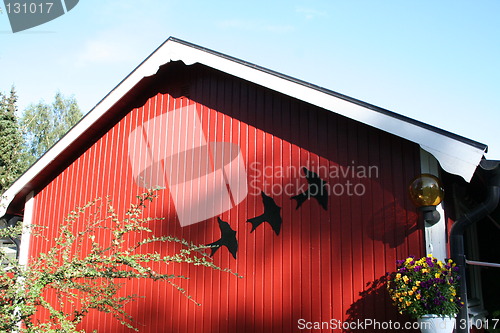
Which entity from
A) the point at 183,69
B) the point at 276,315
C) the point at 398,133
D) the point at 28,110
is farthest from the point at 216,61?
the point at 28,110

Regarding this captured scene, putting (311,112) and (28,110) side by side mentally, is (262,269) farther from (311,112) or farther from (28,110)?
(28,110)

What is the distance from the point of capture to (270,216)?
19.3 ft

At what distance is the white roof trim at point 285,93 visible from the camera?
4.54 meters

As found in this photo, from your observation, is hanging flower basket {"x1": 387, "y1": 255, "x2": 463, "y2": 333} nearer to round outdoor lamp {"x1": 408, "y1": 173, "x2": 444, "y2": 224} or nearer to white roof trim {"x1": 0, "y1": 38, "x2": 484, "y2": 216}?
round outdoor lamp {"x1": 408, "y1": 173, "x2": 444, "y2": 224}

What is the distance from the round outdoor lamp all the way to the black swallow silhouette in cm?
233

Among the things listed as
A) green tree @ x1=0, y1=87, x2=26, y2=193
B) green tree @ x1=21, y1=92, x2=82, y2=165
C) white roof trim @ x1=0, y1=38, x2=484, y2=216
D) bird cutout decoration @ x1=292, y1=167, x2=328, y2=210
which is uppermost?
green tree @ x1=21, y1=92, x2=82, y2=165

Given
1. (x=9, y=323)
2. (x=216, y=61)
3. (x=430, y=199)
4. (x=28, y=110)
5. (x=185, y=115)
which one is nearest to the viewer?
(x=9, y=323)

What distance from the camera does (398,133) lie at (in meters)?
4.88

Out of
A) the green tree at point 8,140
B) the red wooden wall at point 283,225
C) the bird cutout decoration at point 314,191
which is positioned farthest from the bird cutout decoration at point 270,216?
the green tree at point 8,140

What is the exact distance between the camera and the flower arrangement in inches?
165

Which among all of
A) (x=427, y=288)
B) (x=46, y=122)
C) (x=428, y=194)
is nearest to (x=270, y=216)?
(x=428, y=194)

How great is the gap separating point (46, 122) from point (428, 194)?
96.8ft

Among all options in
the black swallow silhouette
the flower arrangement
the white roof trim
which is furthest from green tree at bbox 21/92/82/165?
→ the flower arrangement

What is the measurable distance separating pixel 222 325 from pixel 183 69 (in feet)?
12.1
